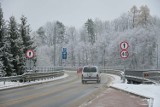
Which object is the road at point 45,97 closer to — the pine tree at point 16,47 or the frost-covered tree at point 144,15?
the pine tree at point 16,47

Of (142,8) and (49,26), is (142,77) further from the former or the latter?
(49,26)

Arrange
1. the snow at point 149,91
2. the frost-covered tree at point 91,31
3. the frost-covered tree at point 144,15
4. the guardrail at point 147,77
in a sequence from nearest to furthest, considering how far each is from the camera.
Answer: the snow at point 149,91 < the guardrail at point 147,77 < the frost-covered tree at point 144,15 < the frost-covered tree at point 91,31

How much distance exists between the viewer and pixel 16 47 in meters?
50.6

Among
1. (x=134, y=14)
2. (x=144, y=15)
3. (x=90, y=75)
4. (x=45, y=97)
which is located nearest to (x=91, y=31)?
(x=134, y=14)

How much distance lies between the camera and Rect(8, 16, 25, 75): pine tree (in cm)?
5038

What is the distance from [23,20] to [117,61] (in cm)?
6309

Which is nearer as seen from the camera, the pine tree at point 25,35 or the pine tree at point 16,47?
the pine tree at point 16,47

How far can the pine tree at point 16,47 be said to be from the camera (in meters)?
50.4

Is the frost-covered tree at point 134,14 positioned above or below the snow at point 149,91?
above

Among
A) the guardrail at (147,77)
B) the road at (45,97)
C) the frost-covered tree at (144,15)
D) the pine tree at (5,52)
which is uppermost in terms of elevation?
the frost-covered tree at (144,15)

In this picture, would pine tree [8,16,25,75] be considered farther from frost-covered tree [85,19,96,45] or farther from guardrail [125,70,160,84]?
frost-covered tree [85,19,96,45]

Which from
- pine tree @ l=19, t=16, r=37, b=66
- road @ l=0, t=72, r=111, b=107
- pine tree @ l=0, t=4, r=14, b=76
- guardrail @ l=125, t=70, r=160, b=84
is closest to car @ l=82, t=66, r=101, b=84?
guardrail @ l=125, t=70, r=160, b=84

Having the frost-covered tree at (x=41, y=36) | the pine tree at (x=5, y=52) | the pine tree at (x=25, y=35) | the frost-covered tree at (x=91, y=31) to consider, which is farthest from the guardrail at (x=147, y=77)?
the frost-covered tree at (x=41, y=36)

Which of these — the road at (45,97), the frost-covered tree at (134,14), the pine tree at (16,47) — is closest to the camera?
the road at (45,97)
